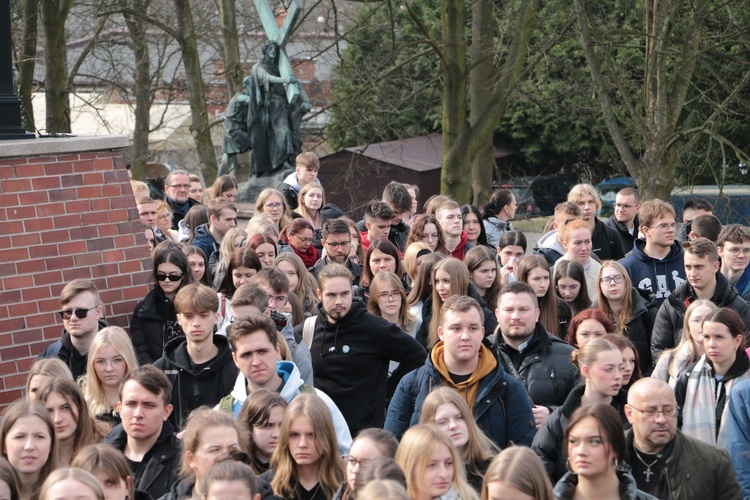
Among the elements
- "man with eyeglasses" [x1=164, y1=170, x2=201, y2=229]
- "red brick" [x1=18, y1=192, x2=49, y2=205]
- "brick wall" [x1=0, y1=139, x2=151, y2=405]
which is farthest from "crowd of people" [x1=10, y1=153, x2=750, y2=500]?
"man with eyeglasses" [x1=164, y1=170, x2=201, y2=229]

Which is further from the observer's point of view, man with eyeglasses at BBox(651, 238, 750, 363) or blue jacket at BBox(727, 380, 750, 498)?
man with eyeglasses at BBox(651, 238, 750, 363)

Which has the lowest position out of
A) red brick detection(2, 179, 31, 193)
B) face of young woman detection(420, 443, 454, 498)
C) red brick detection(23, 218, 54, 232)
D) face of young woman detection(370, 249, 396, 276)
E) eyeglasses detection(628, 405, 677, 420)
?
face of young woman detection(420, 443, 454, 498)

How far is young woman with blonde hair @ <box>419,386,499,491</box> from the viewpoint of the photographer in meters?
5.48

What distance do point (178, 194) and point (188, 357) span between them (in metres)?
5.33

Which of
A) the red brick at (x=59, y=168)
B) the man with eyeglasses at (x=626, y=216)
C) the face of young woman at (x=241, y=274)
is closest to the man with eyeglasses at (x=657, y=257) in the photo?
the man with eyeglasses at (x=626, y=216)

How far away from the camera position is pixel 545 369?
680cm

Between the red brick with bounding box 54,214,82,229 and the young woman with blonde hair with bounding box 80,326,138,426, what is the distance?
134 centimetres

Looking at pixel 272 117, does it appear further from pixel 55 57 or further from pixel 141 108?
pixel 141 108

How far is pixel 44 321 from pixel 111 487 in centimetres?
281

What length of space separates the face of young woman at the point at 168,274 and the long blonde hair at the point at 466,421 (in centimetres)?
285

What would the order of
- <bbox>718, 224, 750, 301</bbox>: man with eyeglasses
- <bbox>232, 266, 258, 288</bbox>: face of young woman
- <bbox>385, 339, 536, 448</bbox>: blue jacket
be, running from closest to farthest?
<bbox>385, 339, 536, 448</bbox>: blue jacket
<bbox>232, 266, 258, 288</bbox>: face of young woman
<bbox>718, 224, 750, 301</bbox>: man with eyeglasses

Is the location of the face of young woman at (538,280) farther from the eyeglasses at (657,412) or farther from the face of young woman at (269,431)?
the face of young woman at (269,431)

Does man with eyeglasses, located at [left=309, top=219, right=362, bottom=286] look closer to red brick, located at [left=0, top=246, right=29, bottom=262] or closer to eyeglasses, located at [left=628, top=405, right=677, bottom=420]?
red brick, located at [left=0, top=246, right=29, bottom=262]

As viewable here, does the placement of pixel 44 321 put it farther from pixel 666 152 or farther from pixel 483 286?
pixel 666 152
